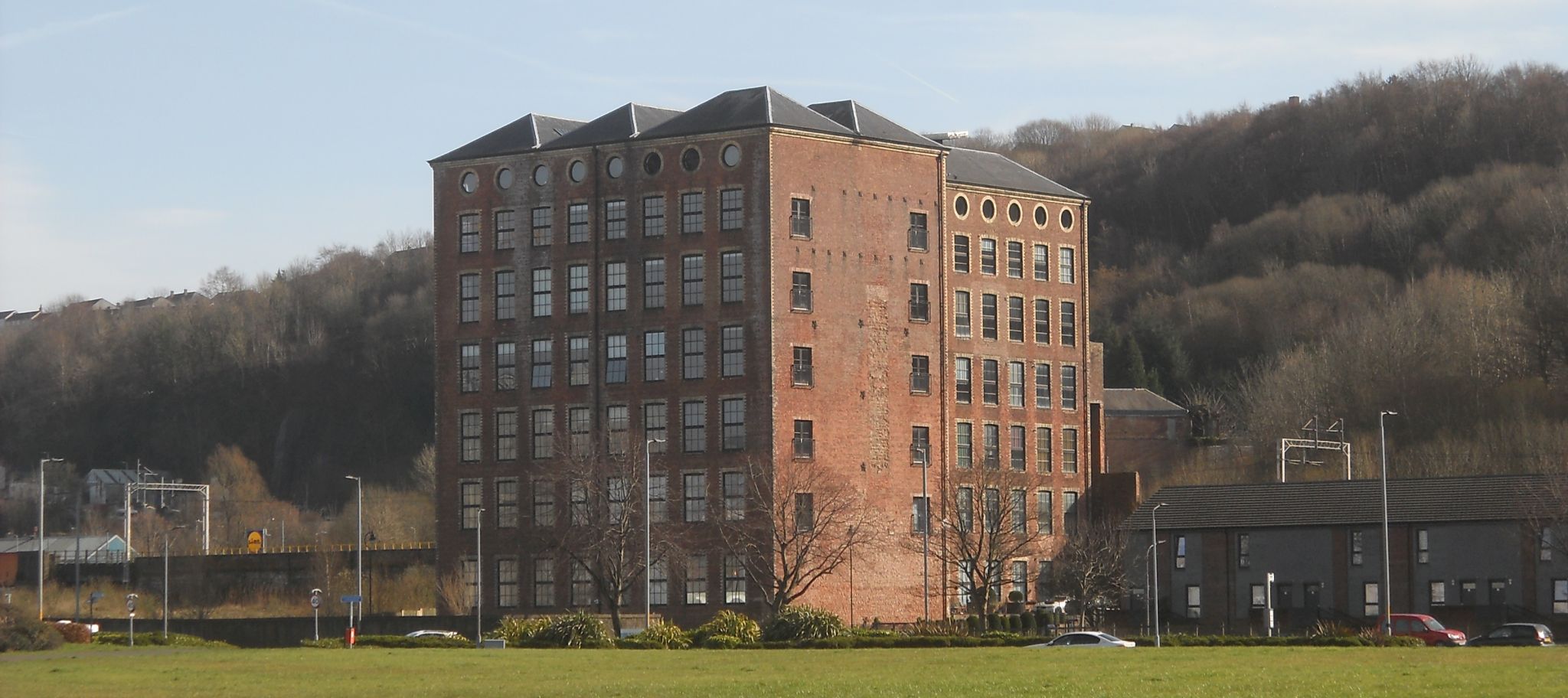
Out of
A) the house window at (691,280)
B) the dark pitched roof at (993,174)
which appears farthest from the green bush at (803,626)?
the dark pitched roof at (993,174)

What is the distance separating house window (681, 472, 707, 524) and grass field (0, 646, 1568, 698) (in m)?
40.8

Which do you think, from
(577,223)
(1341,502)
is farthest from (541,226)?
(1341,502)

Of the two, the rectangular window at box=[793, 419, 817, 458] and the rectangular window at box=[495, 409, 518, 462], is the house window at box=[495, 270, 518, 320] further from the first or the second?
the rectangular window at box=[793, 419, 817, 458]

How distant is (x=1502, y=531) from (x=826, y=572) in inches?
1135

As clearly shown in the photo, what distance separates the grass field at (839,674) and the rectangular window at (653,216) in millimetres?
44793

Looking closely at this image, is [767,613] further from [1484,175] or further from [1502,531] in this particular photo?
[1484,175]

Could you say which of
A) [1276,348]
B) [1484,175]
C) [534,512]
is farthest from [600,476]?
[1484,175]

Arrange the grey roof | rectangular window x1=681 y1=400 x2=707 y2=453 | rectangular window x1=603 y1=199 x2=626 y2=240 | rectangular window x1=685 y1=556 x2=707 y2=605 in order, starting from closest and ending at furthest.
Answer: rectangular window x1=685 y1=556 x2=707 y2=605, rectangular window x1=681 y1=400 x2=707 y2=453, rectangular window x1=603 y1=199 x2=626 y2=240, the grey roof

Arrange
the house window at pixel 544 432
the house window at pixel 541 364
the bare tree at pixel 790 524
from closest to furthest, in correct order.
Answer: the bare tree at pixel 790 524, the house window at pixel 544 432, the house window at pixel 541 364

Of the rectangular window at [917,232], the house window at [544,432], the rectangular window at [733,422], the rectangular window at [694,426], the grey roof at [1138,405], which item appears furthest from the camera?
the grey roof at [1138,405]

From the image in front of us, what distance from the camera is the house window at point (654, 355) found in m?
105

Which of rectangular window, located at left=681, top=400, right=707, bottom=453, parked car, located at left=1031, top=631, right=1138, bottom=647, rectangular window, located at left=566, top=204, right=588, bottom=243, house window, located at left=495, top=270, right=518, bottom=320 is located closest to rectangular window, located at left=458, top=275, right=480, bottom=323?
house window, located at left=495, top=270, right=518, bottom=320

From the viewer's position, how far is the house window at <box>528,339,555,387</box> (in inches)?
4230

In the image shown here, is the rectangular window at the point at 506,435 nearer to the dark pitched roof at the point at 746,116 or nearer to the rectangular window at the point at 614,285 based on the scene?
the rectangular window at the point at 614,285
